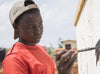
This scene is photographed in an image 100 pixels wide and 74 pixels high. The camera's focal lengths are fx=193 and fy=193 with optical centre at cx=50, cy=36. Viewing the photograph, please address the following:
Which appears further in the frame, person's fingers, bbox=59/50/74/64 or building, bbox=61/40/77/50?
building, bbox=61/40/77/50

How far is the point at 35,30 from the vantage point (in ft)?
4.21

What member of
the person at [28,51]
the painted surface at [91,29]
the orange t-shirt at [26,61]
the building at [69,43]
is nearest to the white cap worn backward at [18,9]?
the person at [28,51]

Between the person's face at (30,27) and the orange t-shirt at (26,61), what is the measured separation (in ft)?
0.26

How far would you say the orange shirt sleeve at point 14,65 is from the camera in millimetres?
1176

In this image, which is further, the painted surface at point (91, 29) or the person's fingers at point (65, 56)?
the painted surface at point (91, 29)

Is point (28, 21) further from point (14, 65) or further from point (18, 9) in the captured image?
point (14, 65)

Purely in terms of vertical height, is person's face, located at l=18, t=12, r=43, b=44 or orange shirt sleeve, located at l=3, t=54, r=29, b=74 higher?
person's face, located at l=18, t=12, r=43, b=44

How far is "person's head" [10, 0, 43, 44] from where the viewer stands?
1265 mm

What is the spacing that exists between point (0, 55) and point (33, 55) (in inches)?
81.8

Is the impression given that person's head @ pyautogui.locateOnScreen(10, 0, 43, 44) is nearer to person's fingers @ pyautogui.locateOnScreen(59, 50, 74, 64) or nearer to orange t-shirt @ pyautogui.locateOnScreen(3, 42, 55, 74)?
orange t-shirt @ pyautogui.locateOnScreen(3, 42, 55, 74)

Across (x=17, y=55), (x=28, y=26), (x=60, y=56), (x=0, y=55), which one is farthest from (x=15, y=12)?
(x=0, y=55)

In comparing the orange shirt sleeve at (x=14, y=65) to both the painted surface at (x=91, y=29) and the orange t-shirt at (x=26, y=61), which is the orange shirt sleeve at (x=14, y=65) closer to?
the orange t-shirt at (x=26, y=61)

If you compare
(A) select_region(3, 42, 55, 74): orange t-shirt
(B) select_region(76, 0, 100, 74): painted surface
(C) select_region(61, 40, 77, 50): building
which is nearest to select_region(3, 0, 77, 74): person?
(A) select_region(3, 42, 55, 74): orange t-shirt

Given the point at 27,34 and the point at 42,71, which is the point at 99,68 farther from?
the point at 27,34
